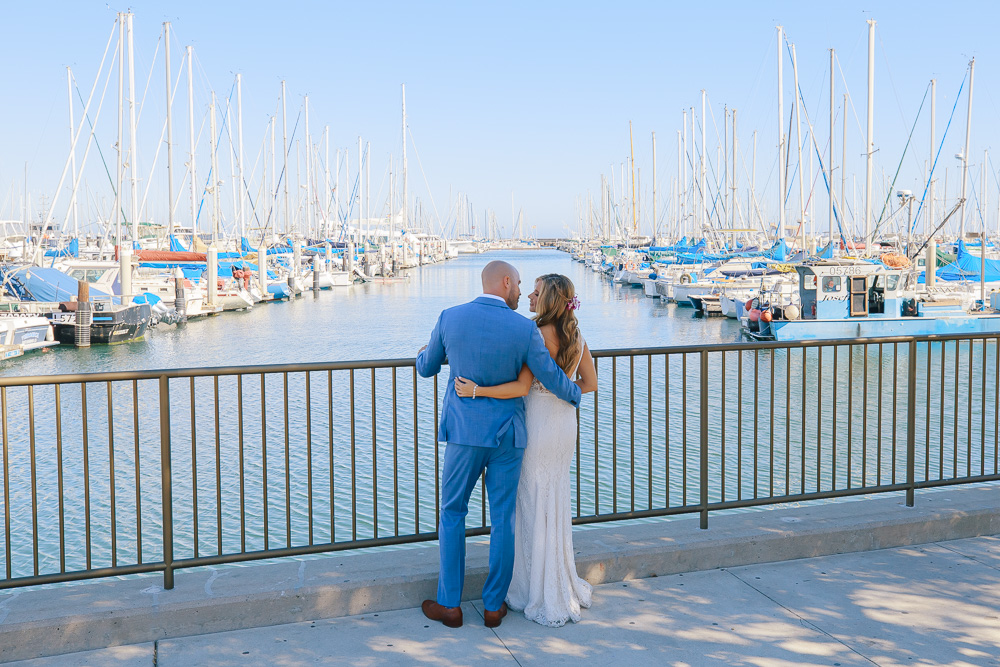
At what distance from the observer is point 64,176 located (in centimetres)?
4091

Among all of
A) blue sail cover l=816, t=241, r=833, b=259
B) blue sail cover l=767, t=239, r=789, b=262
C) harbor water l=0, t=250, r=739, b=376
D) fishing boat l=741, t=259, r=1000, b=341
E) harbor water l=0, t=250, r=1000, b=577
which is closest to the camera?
harbor water l=0, t=250, r=1000, b=577

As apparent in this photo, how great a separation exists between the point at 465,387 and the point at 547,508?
0.72m

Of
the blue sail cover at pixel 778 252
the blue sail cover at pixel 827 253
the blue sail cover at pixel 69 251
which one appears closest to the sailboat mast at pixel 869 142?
the blue sail cover at pixel 827 253

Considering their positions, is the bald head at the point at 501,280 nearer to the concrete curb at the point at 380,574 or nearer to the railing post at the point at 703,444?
the concrete curb at the point at 380,574

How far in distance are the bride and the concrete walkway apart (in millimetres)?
158

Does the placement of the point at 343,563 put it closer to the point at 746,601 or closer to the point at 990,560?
the point at 746,601

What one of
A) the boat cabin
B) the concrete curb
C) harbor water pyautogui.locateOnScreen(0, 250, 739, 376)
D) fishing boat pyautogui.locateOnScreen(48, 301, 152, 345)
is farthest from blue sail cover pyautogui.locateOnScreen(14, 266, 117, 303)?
the concrete curb

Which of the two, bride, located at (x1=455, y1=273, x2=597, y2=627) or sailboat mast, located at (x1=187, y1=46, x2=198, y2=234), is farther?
sailboat mast, located at (x1=187, y1=46, x2=198, y2=234)

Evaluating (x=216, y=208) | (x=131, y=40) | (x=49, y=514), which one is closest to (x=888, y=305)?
(x=49, y=514)

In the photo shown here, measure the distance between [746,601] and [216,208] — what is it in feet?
178

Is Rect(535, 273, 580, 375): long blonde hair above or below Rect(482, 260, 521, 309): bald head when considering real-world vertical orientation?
below

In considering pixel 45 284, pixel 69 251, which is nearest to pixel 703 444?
pixel 45 284

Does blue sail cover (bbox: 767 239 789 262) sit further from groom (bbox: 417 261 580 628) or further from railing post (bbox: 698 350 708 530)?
groom (bbox: 417 261 580 628)

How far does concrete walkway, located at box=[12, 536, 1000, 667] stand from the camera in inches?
165
